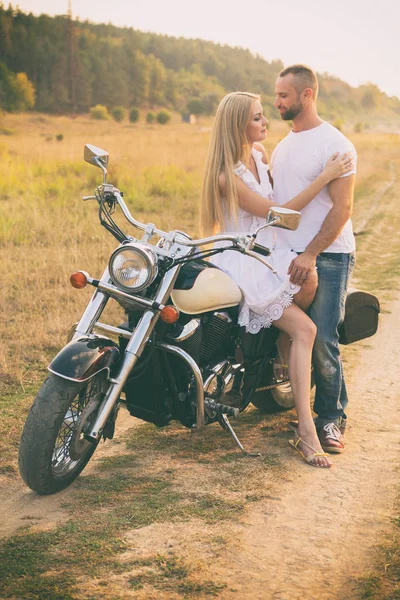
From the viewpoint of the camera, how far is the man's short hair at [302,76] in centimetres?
453

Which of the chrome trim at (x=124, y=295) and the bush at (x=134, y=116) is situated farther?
the bush at (x=134, y=116)

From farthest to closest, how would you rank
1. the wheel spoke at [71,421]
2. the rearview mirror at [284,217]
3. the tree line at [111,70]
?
1. the tree line at [111,70]
2. the wheel spoke at [71,421]
3. the rearview mirror at [284,217]

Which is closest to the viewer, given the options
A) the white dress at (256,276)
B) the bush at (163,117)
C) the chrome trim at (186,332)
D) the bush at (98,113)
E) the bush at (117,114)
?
the chrome trim at (186,332)

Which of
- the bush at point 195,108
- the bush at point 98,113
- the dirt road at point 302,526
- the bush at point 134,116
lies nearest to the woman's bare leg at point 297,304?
the dirt road at point 302,526

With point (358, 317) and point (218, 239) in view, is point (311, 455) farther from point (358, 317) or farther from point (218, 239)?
point (218, 239)

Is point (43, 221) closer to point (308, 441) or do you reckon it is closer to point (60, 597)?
point (308, 441)

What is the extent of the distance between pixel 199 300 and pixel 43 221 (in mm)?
7702

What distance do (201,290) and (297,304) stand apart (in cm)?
78

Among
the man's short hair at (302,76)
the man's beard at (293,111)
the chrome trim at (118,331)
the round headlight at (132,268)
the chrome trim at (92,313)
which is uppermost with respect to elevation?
the man's short hair at (302,76)

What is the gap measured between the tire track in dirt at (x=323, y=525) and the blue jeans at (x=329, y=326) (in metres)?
0.27

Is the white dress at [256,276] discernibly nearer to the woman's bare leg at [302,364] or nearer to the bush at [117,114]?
the woman's bare leg at [302,364]

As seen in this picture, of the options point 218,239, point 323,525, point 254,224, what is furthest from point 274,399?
point 218,239

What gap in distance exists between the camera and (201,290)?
396cm

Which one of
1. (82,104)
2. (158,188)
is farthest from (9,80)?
(158,188)
